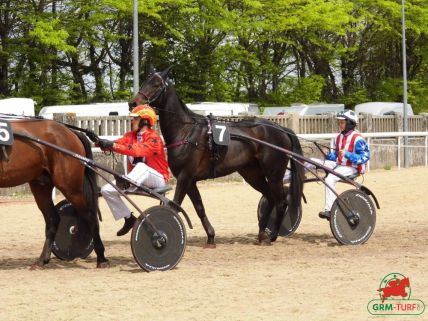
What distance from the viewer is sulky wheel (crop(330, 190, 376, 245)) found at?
10680mm

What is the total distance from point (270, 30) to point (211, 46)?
1.95 metres

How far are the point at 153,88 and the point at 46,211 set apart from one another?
1.87 meters

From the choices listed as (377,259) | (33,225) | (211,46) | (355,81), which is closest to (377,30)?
(355,81)

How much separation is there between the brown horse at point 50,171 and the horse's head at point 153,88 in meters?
1.10

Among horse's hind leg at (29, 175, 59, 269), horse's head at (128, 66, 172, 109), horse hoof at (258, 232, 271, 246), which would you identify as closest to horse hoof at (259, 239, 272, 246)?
horse hoof at (258, 232, 271, 246)

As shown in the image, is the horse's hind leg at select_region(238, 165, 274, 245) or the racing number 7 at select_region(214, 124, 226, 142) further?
the horse's hind leg at select_region(238, 165, 274, 245)

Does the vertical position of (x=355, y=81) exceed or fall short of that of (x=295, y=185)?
it exceeds it

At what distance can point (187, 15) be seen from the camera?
28.7 m

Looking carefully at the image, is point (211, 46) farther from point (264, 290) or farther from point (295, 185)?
point (264, 290)

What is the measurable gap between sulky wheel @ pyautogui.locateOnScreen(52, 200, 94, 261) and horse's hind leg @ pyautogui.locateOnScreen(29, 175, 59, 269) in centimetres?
19

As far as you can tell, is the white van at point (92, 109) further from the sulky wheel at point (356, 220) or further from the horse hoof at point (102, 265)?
the horse hoof at point (102, 265)

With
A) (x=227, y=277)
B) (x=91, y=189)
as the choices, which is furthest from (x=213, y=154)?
(x=227, y=277)

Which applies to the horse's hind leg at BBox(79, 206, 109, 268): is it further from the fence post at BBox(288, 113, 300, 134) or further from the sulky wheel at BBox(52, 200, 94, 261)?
the fence post at BBox(288, 113, 300, 134)

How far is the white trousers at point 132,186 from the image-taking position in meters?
9.34
